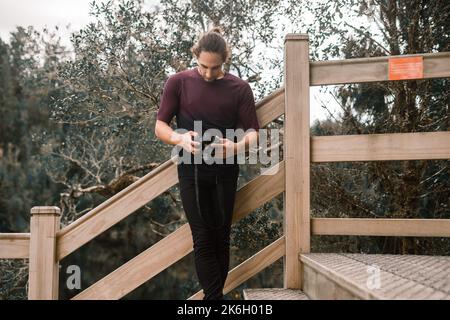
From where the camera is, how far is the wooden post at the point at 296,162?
8.86 feet

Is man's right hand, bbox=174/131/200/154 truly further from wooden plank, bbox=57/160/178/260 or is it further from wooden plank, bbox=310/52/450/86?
wooden plank, bbox=310/52/450/86

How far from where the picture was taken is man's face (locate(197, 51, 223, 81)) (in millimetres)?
2461

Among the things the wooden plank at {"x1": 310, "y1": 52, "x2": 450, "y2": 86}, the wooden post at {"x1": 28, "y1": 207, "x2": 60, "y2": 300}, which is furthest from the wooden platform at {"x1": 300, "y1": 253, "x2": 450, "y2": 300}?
the wooden post at {"x1": 28, "y1": 207, "x2": 60, "y2": 300}

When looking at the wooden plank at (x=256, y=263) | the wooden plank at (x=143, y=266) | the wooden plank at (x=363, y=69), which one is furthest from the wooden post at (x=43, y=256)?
the wooden plank at (x=363, y=69)

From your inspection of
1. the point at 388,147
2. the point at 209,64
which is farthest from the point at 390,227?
the point at 209,64

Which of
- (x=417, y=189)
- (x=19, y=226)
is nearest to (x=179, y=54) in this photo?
(x=417, y=189)

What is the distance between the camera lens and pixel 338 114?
5.22 m

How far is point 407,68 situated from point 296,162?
732 millimetres

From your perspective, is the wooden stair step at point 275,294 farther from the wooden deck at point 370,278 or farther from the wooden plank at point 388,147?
the wooden plank at point 388,147

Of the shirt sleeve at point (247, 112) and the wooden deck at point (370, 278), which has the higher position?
the shirt sleeve at point (247, 112)

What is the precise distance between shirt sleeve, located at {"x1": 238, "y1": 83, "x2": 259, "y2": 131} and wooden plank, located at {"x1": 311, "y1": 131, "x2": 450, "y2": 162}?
0.38 m

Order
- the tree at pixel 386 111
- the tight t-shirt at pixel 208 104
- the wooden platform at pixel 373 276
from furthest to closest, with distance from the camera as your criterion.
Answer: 1. the tree at pixel 386 111
2. the tight t-shirt at pixel 208 104
3. the wooden platform at pixel 373 276

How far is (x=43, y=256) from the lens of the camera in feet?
8.87

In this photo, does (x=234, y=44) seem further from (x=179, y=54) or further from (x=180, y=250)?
(x=180, y=250)
